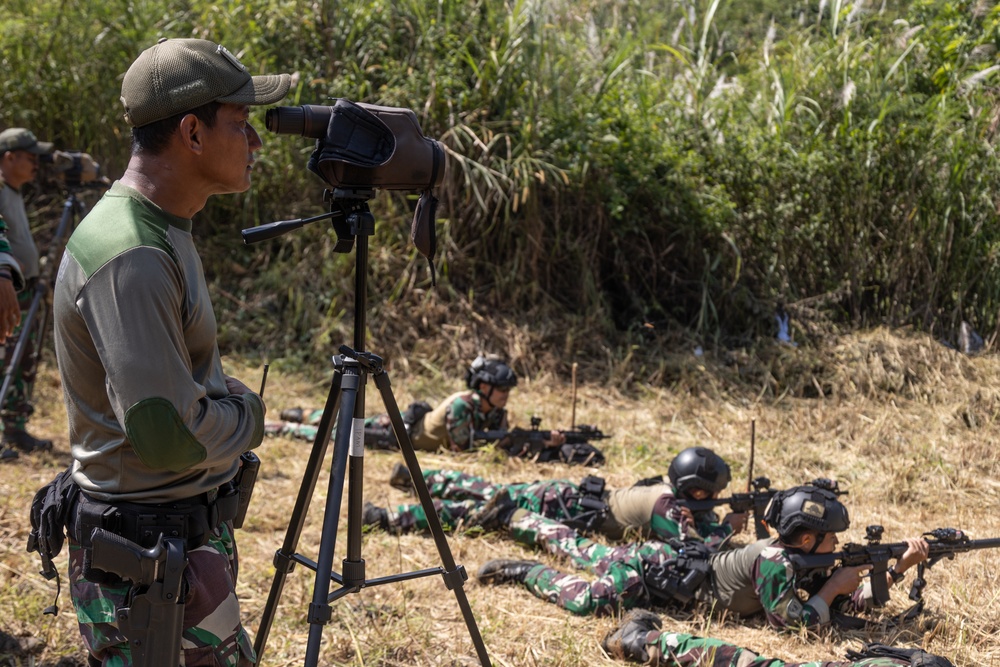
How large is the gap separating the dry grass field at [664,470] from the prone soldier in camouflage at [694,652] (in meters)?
0.13

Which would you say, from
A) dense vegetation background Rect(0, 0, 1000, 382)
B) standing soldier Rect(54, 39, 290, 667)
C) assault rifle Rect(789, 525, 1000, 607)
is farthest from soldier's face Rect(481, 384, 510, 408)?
standing soldier Rect(54, 39, 290, 667)

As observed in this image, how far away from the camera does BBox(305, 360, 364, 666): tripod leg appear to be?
2.23 meters

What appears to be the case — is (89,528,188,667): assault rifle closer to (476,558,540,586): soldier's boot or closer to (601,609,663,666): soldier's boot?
(601,609,663,666): soldier's boot

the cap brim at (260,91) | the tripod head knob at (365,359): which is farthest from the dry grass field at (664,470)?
the cap brim at (260,91)

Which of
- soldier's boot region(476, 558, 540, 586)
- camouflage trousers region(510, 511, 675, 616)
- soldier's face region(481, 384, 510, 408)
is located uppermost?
soldier's face region(481, 384, 510, 408)

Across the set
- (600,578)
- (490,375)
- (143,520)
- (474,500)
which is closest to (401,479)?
(474,500)

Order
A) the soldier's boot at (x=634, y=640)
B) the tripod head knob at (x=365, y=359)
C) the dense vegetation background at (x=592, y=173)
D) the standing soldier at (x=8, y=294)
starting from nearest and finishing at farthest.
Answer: the tripod head knob at (x=365, y=359) → the standing soldier at (x=8, y=294) → the soldier's boot at (x=634, y=640) → the dense vegetation background at (x=592, y=173)

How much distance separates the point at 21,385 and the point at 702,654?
4.30m

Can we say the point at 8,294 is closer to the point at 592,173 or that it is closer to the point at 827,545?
the point at 827,545

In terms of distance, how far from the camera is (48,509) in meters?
1.89

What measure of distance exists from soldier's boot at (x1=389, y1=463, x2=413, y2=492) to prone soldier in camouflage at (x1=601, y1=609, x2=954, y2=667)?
1918 millimetres

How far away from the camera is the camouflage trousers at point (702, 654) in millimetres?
3127

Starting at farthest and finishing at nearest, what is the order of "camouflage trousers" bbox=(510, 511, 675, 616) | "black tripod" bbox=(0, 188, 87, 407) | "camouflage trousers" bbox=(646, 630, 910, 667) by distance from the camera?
"black tripod" bbox=(0, 188, 87, 407)
"camouflage trousers" bbox=(510, 511, 675, 616)
"camouflage trousers" bbox=(646, 630, 910, 667)

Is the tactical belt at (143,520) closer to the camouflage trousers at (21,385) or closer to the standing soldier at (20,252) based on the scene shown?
the standing soldier at (20,252)
